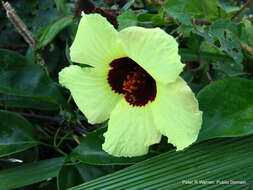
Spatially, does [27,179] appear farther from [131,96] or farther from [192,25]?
[192,25]

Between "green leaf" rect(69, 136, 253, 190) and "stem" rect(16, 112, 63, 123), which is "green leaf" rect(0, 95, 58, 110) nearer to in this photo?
"stem" rect(16, 112, 63, 123)

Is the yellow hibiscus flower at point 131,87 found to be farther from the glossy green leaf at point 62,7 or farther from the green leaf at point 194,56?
the glossy green leaf at point 62,7

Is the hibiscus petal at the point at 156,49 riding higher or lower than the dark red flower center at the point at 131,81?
higher

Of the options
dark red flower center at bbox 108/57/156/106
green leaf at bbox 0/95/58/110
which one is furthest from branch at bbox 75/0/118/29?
green leaf at bbox 0/95/58/110

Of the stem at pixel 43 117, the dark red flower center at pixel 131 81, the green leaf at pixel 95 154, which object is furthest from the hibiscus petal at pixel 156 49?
the stem at pixel 43 117

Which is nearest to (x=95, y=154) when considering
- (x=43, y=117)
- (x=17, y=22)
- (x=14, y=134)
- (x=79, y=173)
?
(x=79, y=173)

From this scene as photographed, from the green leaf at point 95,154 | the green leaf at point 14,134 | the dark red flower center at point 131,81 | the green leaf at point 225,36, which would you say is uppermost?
the green leaf at point 225,36
